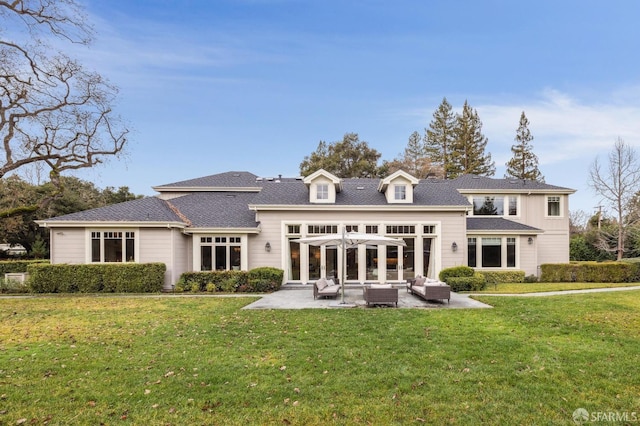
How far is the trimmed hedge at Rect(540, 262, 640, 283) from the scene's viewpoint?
19594mm

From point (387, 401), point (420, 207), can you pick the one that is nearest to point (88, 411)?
point (387, 401)

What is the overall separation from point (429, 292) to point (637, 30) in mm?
17671

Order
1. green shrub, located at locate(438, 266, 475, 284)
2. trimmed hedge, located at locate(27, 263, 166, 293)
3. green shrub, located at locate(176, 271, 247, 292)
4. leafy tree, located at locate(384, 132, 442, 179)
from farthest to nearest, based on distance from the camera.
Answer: leafy tree, located at locate(384, 132, 442, 179) → green shrub, located at locate(438, 266, 475, 284) → green shrub, located at locate(176, 271, 247, 292) → trimmed hedge, located at locate(27, 263, 166, 293)

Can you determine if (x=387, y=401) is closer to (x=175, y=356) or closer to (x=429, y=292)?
(x=175, y=356)

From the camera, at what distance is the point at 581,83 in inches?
840

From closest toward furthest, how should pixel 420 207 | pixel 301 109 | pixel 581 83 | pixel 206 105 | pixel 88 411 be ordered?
1. pixel 88 411
2. pixel 420 207
3. pixel 581 83
4. pixel 206 105
5. pixel 301 109

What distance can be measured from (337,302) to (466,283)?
6810mm

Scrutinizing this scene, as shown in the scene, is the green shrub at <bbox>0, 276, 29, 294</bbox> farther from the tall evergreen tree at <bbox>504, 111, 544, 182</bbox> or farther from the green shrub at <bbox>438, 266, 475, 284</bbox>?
the tall evergreen tree at <bbox>504, 111, 544, 182</bbox>

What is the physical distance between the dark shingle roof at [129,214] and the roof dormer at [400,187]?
11.6m

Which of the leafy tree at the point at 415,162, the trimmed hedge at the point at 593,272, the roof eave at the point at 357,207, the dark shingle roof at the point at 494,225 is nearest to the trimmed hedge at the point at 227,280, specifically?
the roof eave at the point at 357,207

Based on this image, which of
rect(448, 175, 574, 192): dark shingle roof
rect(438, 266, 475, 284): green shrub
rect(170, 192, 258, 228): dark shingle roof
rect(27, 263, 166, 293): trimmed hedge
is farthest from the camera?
rect(448, 175, 574, 192): dark shingle roof

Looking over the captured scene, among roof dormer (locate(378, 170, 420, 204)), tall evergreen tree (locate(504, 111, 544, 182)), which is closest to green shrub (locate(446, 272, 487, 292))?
roof dormer (locate(378, 170, 420, 204))

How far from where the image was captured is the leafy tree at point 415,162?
4291 centimetres

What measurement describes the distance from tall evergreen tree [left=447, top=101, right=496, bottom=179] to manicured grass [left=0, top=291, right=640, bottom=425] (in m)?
37.3
